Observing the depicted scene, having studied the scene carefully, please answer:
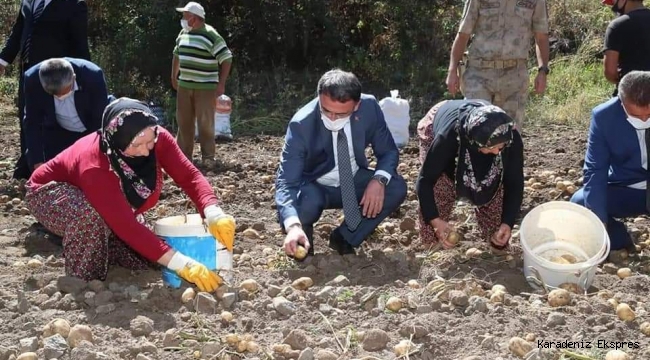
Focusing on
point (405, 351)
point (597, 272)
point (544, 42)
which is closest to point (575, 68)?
point (544, 42)

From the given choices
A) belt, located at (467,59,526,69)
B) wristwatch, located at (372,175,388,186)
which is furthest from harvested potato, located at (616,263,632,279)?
belt, located at (467,59,526,69)

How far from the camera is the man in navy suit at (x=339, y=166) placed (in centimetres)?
429

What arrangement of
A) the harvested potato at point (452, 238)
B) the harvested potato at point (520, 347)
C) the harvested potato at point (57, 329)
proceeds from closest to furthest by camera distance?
the harvested potato at point (520, 347) → the harvested potato at point (57, 329) → the harvested potato at point (452, 238)

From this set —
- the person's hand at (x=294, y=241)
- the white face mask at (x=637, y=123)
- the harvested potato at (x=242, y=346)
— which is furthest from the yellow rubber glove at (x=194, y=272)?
the white face mask at (x=637, y=123)

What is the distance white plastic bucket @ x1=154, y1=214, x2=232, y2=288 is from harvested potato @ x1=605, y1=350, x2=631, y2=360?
171 centimetres

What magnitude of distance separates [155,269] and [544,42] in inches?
119

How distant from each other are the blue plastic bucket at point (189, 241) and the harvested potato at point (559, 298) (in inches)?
Result: 60.0

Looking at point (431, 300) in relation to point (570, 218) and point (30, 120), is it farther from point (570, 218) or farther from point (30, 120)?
point (30, 120)

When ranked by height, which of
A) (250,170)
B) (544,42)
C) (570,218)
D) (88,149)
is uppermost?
(544,42)

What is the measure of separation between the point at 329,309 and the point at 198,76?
168 inches

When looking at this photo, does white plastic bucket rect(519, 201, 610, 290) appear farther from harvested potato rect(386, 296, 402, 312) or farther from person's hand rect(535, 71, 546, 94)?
person's hand rect(535, 71, 546, 94)

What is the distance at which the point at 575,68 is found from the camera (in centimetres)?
1066

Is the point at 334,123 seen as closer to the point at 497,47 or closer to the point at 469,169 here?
the point at 469,169

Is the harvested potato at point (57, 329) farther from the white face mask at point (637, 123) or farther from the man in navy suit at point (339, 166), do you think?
the white face mask at point (637, 123)
